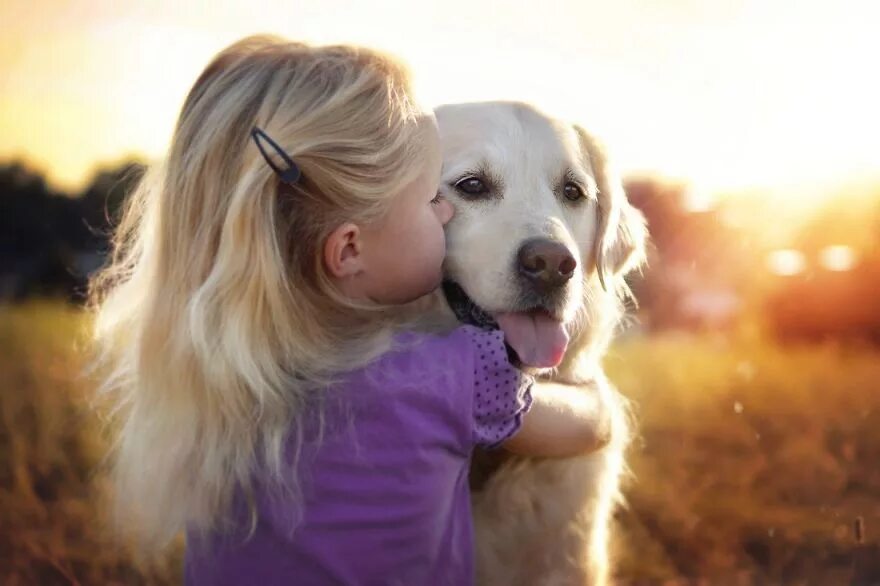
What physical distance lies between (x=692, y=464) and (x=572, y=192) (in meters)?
1.02

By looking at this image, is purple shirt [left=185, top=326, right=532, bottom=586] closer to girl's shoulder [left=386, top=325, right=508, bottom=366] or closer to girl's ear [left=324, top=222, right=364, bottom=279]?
girl's shoulder [left=386, top=325, right=508, bottom=366]

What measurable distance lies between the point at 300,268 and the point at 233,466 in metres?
0.31

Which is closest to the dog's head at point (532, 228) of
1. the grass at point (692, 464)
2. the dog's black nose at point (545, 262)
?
the dog's black nose at point (545, 262)

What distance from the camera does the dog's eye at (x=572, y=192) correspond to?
191cm

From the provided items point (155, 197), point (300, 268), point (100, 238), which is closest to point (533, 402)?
point (300, 268)

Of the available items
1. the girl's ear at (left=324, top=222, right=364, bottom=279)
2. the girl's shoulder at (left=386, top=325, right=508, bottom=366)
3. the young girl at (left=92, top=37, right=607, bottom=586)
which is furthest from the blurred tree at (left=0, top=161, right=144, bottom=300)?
the girl's shoulder at (left=386, top=325, right=508, bottom=366)

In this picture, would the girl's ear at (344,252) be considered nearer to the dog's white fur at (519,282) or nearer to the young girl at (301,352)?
the young girl at (301,352)

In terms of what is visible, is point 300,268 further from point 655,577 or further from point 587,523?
point 655,577

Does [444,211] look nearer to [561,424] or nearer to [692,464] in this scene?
[561,424]

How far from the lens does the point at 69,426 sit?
2373 mm

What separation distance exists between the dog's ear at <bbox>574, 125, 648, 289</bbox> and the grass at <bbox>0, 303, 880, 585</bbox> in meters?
0.34

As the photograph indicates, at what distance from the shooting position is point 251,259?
134cm

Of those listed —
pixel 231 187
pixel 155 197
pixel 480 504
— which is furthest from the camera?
pixel 480 504

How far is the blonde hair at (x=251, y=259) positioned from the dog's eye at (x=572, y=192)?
1.71 ft
